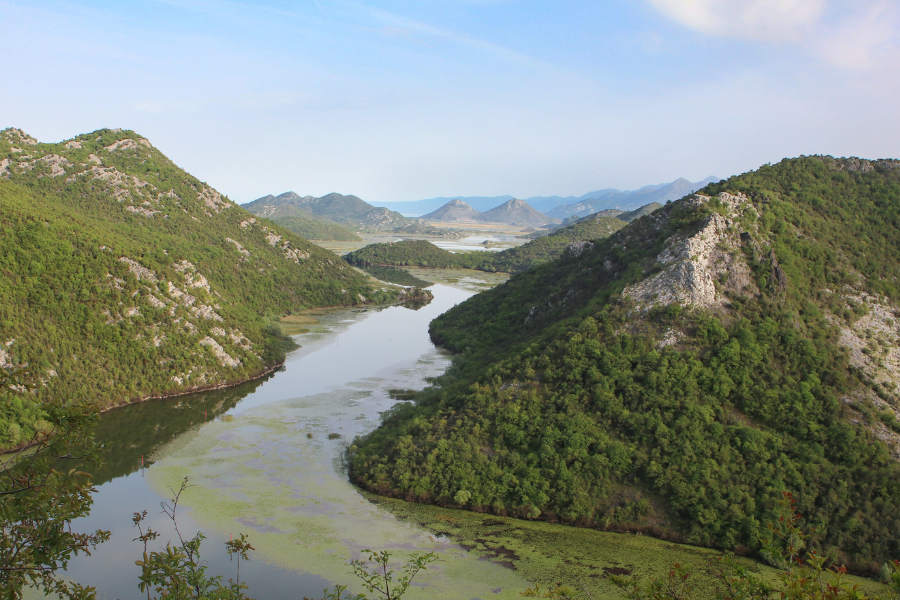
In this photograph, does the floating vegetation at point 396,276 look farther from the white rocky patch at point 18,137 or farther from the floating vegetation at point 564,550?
the floating vegetation at point 564,550

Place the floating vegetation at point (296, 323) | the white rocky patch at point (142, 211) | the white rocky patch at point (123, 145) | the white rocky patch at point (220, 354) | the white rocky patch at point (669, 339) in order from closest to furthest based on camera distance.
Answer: the white rocky patch at point (669, 339) → the white rocky patch at point (220, 354) → the floating vegetation at point (296, 323) → the white rocky patch at point (142, 211) → the white rocky patch at point (123, 145)

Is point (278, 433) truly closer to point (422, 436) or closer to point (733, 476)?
point (422, 436)

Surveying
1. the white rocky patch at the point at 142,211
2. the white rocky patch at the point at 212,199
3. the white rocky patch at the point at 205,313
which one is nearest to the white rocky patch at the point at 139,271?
the white rocky patch at the point at 205,313

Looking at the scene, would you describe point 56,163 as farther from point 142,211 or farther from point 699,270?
point 699,270

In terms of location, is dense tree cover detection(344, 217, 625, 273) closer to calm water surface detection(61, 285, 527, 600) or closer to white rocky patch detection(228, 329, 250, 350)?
calm water surface detection(61, 285, 527, 600)

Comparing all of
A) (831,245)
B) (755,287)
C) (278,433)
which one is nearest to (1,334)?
(278,433)
